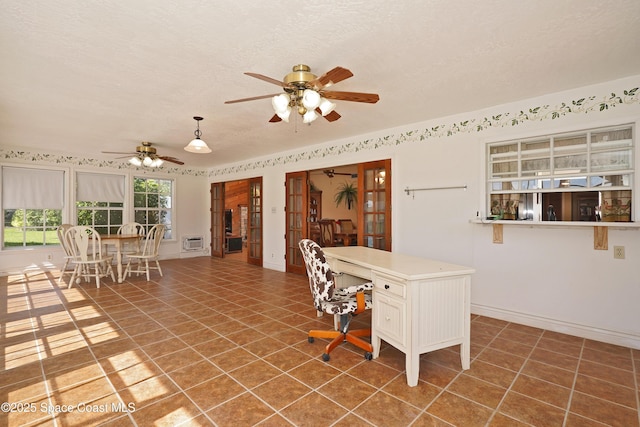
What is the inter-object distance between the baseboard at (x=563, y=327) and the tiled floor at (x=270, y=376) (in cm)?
10

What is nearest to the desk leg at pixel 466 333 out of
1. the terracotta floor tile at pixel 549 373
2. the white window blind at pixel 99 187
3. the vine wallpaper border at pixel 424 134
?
the terracotta floor tile at pixel 549 373

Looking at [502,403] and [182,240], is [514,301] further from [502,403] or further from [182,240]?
[182,240]

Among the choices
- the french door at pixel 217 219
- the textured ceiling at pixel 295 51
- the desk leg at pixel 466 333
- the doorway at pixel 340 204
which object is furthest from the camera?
the french door at pixel 217 219

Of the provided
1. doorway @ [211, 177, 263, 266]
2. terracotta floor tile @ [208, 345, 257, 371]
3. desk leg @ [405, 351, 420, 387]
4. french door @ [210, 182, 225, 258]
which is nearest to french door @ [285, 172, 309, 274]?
doorway @ [211, 177, 263, 266]

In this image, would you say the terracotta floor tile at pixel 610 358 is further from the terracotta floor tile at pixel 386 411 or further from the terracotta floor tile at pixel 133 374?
A: the terracotta floor tile at pixel 133 374

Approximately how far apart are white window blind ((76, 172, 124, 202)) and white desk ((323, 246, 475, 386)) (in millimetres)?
6763

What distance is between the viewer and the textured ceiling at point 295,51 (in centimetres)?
187

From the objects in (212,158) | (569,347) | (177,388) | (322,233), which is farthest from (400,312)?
(212,158)

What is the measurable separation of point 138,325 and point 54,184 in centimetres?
491

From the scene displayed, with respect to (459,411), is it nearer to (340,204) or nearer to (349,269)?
(349,269)

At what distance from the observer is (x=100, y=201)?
671cm

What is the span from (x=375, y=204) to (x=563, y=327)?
2613 millimetres

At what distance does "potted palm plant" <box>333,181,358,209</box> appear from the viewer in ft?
27.6

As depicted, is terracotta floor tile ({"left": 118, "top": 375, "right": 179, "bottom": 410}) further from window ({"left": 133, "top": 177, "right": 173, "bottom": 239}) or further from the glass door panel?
window ({"left": 133, "top": 177, "right": 173, "bottom": 239})
